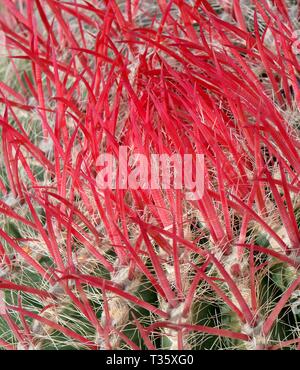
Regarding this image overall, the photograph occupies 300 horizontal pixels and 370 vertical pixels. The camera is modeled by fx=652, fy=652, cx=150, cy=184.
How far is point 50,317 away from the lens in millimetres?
757

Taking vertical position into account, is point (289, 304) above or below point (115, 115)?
below

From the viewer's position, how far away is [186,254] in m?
0.73

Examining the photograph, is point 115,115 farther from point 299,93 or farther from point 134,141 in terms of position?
point 299,93

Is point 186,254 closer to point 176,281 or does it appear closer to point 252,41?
point 176,281

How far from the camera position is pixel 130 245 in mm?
707

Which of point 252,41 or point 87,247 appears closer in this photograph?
point 87,247

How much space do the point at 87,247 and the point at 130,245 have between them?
0.06 metres

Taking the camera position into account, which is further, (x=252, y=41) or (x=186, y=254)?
(x=252, y=41)

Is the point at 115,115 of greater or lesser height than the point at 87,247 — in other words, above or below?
above

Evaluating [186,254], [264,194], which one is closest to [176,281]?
[186,254]
